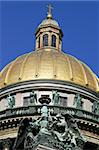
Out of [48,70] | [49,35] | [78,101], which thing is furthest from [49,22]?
[78,101]

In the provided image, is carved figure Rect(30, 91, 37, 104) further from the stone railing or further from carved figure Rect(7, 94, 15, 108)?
carved figure Rect(7, 94, 15, 108)

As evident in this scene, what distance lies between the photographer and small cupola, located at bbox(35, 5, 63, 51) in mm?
59312

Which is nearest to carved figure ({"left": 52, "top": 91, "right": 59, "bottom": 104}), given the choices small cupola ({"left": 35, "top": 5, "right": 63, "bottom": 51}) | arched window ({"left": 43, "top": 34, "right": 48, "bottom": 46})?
small cupola ({"left": 35, "top": 5, "right": 63, "bottom": 51})

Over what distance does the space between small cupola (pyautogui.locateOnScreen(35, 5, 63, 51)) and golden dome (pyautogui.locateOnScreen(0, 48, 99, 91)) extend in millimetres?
4609

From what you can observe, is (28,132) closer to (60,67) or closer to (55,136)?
(55,136)

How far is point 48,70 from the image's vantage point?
52188 mm

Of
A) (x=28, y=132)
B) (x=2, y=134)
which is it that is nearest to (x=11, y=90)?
(x=2, y=134)

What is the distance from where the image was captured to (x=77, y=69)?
5294cm

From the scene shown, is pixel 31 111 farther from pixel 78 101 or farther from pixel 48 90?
pixel 78 101

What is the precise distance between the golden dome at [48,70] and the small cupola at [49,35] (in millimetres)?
4609

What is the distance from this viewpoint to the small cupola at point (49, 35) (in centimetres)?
5931

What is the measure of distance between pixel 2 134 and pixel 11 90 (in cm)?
502

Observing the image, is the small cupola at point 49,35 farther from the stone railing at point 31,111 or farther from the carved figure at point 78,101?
the stone railing at point 31,111

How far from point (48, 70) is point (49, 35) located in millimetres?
8733
